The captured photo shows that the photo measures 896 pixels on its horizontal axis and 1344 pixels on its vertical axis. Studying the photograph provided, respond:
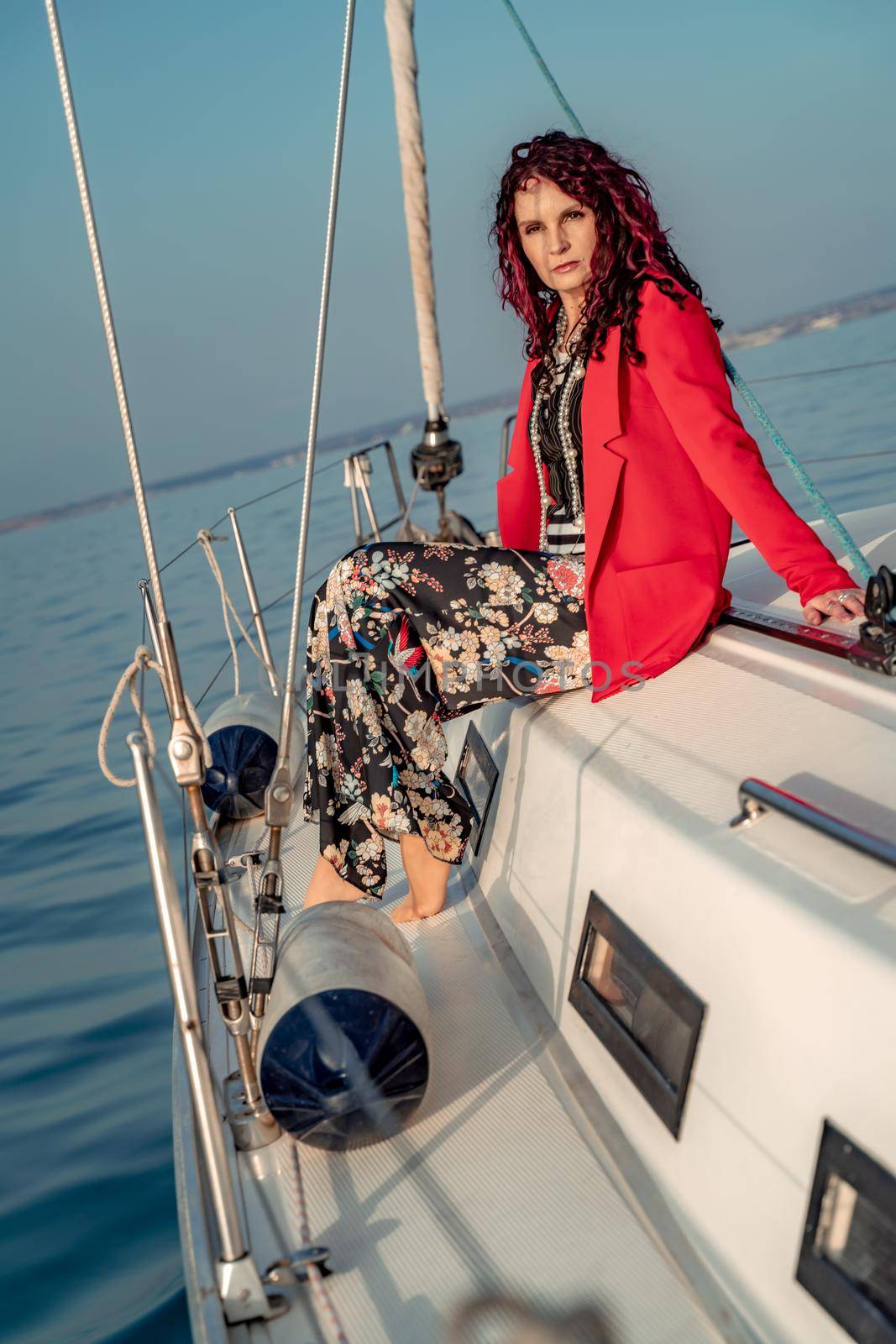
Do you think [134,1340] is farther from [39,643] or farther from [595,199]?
[39,643]

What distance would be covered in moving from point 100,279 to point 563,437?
1.00m

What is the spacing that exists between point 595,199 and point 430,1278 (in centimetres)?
184

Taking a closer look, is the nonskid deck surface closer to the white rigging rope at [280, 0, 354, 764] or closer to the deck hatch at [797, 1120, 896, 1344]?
the deck hatch at [797, 1120, 896, 1344]

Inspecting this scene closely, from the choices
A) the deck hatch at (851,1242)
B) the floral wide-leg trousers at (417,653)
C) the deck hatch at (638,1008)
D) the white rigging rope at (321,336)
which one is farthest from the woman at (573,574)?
the deck hatch at (851,1242)

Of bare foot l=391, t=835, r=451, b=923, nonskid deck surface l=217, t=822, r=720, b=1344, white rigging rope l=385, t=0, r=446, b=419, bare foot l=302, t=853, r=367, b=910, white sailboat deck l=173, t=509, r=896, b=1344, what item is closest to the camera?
white sailboat deck l=173, t=509, r=896, b=1344

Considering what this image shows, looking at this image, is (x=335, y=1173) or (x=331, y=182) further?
(x=331, y=182)

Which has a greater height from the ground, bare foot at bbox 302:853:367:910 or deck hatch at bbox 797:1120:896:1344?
bare foot at bbox 302:853:367:910

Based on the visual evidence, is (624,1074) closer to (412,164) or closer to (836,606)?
(836,606)

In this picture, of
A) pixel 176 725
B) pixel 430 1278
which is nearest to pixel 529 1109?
pixel 430 1278

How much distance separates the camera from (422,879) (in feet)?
7.68

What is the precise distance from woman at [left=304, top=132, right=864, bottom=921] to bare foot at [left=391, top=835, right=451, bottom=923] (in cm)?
6

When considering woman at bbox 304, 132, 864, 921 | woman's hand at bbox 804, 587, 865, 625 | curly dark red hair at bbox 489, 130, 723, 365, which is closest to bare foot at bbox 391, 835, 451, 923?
woman at bbox 304, 132, 864, 921

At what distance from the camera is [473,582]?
2.11m

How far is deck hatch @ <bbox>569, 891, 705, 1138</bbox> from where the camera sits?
55.8 inches
